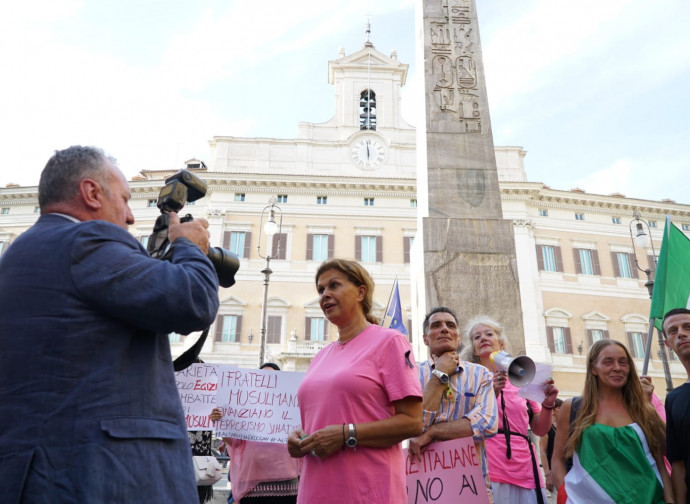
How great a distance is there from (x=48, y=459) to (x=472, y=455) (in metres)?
1.83

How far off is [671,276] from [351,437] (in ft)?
13.0

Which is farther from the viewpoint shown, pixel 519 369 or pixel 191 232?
pixel 519 369

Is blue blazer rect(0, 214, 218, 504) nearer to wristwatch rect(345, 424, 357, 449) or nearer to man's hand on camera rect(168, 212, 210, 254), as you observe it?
man's hand on camera rect(168, 212, 210, 254)

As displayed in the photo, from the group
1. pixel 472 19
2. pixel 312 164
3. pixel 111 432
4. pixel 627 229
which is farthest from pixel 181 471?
pixel 627 229

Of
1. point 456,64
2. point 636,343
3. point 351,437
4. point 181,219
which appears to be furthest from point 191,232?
point 636,343

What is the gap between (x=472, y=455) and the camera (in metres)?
2.50

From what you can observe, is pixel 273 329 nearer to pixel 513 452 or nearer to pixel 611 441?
pixel 513 452

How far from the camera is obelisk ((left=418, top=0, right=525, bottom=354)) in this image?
5.05m

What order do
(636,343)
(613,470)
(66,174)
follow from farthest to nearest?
(636,343) → (613,470) → (66,174)

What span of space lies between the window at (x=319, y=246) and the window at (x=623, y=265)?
47.8 feet

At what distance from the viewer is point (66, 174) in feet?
5.18

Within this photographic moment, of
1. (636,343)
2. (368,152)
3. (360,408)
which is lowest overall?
(360,408)

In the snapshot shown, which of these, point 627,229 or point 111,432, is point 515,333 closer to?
point 111,432

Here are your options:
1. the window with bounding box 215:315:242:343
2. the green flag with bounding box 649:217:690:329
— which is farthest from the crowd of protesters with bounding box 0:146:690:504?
the window with bounding box 215:315:242:343
